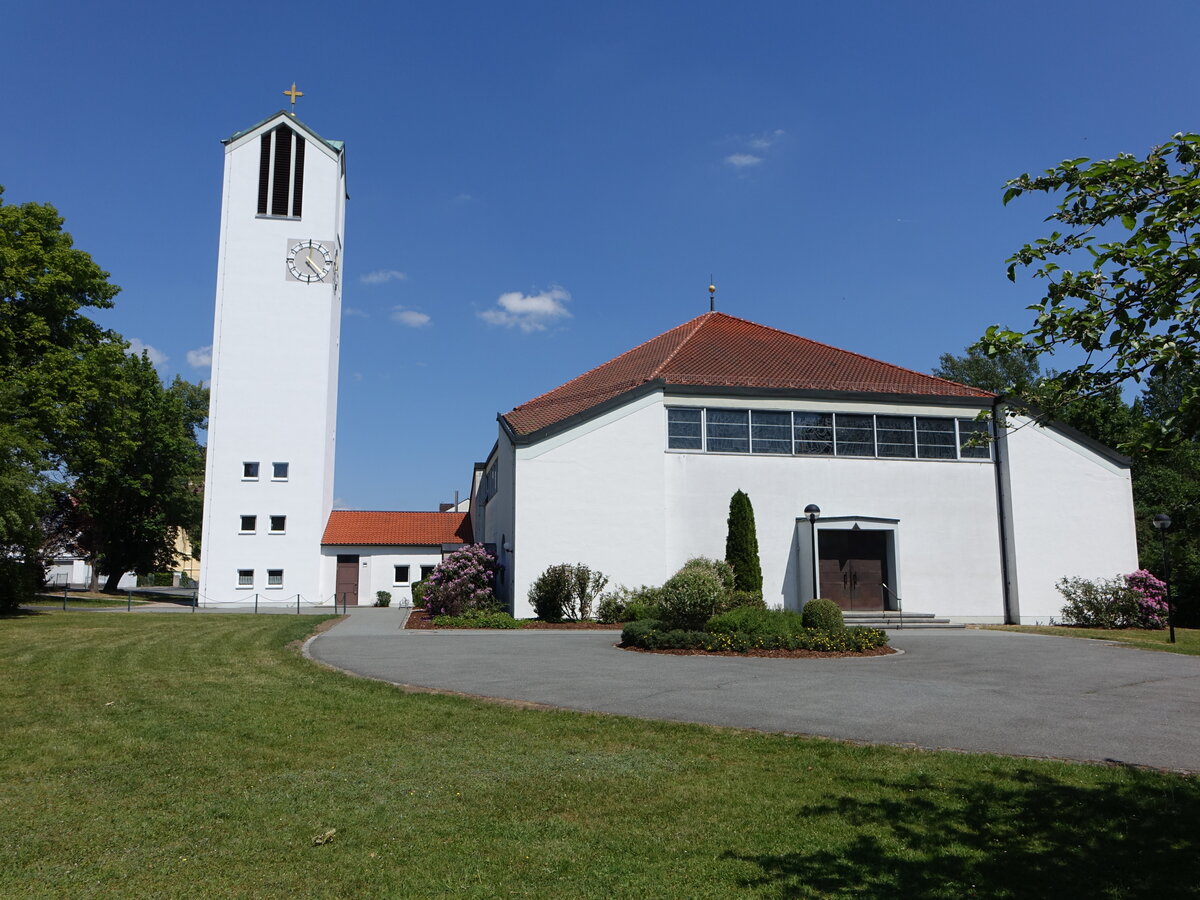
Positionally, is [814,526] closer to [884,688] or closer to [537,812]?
[884,688]

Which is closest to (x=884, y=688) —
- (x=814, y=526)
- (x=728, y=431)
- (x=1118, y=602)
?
(x=814, y=526)

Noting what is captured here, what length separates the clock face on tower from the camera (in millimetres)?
37438

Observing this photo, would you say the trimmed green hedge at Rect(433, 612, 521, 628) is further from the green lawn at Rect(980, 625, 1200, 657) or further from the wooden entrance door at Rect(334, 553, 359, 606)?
the wooden entrance door at Rect(334, 553, 359, 606)

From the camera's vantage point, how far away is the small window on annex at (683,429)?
26.4 m

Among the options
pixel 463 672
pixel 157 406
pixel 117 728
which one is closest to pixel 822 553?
pixel 463 672

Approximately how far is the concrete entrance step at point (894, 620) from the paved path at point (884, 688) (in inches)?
251

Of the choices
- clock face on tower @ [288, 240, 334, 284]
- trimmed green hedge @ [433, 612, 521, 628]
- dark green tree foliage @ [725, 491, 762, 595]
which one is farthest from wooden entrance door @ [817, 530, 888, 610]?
clock face on tower @ [288, 240, 334, 284]

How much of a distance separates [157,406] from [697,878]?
154 ft

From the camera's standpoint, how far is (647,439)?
1024 inches

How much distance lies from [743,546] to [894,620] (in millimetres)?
5307

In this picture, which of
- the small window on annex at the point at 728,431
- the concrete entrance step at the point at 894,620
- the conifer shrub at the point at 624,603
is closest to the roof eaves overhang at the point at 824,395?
the small window on annex at the point at 728,431

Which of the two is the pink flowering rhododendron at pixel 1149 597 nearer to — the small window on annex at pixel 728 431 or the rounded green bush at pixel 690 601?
the small window on annex at pixel 728 431

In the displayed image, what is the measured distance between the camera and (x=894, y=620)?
2580cm

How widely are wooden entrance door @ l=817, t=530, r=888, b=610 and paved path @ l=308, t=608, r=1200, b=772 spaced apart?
7.59 metres
